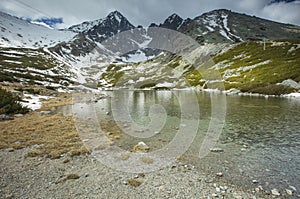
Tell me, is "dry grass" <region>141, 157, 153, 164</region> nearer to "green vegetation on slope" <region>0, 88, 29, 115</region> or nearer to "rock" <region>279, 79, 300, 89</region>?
"green vegetation on slope" <region>0, 88, 29, 115</region>

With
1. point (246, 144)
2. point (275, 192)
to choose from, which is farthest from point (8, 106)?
point (275, 192)

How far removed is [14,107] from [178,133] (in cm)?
2475

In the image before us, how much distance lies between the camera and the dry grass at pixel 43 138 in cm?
1347

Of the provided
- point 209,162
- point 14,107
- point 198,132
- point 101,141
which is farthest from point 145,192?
point 14,107

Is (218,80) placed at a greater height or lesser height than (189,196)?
greater

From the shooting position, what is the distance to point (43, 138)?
1639 cm

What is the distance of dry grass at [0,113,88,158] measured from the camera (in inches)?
530

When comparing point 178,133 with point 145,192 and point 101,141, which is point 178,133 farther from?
point 145,192

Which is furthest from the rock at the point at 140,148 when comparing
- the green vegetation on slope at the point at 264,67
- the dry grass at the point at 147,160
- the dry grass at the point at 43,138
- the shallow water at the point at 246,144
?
the green vegetation on slope at the point at 264,67

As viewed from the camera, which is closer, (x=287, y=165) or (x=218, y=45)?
(x=287, y=165)

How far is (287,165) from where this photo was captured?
11.2 metres

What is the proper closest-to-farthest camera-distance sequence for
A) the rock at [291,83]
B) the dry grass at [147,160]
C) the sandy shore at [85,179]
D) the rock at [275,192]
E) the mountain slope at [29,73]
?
the rock at [275,192], the sandy shore at [85,179], the dry grass at [147,160], the rock at [291,83], the mountain slope at [29,73]

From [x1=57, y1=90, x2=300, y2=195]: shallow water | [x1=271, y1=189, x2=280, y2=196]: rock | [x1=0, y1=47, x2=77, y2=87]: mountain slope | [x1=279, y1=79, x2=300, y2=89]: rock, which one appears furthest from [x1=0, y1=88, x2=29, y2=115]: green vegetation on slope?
[x1=279, y1=79, x2=300, y2=89]: rock

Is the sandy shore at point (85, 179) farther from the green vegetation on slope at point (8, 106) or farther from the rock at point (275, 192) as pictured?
the green vegetation on slope at point (8, 106)
